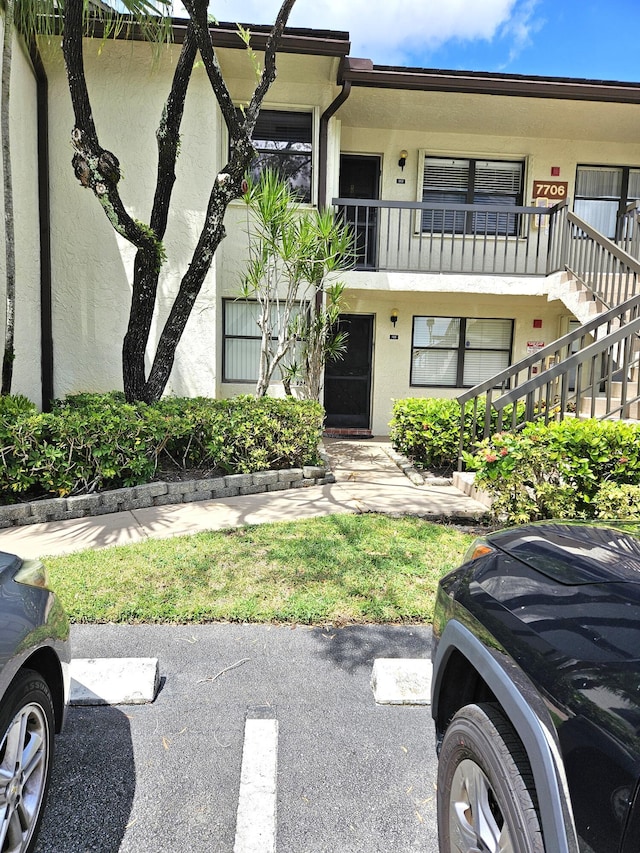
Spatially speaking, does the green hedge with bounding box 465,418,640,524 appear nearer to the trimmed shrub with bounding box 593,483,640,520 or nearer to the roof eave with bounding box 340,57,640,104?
the trimmed shrub with bounding box 593,483,640,520

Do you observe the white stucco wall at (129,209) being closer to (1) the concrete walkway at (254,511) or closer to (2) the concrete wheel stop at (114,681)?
(1) the concrete walkway at (254,511)

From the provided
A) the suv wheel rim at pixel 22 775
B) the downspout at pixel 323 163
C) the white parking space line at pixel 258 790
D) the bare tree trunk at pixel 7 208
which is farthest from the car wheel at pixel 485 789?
the downspout at pixel 323 163

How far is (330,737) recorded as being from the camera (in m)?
2.48

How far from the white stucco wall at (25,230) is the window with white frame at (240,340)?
3.23 meters

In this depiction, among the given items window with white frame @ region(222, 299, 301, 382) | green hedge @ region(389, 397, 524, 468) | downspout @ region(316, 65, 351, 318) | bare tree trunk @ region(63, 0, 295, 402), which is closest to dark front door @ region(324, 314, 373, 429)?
window with white frame @ region(222, 299, 301, 382)

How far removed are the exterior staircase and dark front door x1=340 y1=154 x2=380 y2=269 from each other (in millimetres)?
3561

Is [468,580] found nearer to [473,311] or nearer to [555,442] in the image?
[555,442]

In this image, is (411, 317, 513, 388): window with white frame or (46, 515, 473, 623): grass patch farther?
(411, 317, 513, 388): window with white frame

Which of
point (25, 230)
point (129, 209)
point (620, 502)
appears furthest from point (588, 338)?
point (25, 230)

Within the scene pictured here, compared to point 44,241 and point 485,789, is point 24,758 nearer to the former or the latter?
point 485,789

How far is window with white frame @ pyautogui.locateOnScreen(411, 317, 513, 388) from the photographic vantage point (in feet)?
39.4

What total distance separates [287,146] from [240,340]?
3.70 m

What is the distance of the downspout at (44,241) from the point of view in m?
8.81

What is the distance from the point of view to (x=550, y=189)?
11641 millimetres
